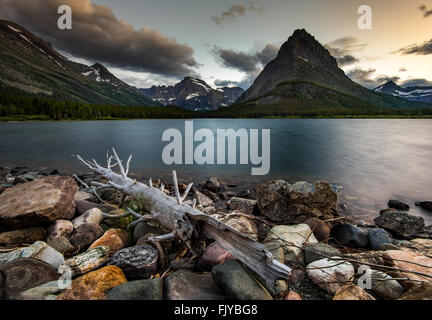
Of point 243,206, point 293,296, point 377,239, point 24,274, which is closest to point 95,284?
point 24,274

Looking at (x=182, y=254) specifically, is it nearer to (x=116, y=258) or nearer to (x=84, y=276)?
(x=116, y=258)

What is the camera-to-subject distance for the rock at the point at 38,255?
12.2ft

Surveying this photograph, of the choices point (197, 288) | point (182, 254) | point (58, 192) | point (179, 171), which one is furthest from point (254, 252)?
point (179, 171)

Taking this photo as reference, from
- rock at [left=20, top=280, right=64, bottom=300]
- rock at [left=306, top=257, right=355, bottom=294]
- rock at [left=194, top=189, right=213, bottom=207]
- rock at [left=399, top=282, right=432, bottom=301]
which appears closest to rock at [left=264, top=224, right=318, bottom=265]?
rock at [left=306, top=257, right=355, bottom=294]

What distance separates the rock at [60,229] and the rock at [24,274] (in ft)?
5.07

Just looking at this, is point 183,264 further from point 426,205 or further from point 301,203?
point 426,205

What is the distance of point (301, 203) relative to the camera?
805 centimetres

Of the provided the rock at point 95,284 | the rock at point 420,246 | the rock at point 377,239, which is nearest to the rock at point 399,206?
the rock at point 420,246

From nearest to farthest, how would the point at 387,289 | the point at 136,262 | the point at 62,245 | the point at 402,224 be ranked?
1. the point at 387,289
2. the point at 136,262
3. the point at 62,245
4. the point at 402,224

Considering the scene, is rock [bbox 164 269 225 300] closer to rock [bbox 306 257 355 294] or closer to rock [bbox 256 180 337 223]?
rock [bbox 306 257 355 294]

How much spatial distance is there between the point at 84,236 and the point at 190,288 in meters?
3.54

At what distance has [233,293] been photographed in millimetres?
2986

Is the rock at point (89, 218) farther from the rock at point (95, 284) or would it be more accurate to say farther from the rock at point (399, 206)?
the rock at point (399, 206)

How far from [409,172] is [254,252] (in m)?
23.7
